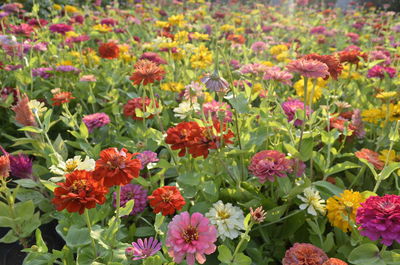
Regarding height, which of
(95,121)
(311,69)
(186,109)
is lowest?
(95,121)

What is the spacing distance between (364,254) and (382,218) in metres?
0.20

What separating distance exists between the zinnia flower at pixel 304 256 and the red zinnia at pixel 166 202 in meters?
0.33

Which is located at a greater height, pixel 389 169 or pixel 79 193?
pixel 79 193

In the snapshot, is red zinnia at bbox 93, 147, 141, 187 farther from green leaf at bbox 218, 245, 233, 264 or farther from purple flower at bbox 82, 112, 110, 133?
purple flower at bbox 82, 112, 110, 133

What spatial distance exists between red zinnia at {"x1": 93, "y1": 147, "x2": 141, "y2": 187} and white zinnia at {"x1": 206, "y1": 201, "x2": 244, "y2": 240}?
34 cm

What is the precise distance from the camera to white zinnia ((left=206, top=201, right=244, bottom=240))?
40.5 inches

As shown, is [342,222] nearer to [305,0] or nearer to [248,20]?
[248,20]

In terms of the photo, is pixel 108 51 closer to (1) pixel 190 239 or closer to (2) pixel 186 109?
(2) pixel 186 109

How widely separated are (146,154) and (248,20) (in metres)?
3.89

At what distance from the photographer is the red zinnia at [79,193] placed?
Answer: 824 mm

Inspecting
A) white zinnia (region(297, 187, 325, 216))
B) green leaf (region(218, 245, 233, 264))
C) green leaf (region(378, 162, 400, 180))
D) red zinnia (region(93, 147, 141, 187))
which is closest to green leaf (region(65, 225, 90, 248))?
red zinnia (region(93, 147, 141, 187))

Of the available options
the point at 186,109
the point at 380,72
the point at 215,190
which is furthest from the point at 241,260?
the point at 380,72

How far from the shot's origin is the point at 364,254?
38.4 inches

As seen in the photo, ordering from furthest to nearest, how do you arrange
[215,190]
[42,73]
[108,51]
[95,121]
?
[42,73], [108,51], [95,121], [215,190]
